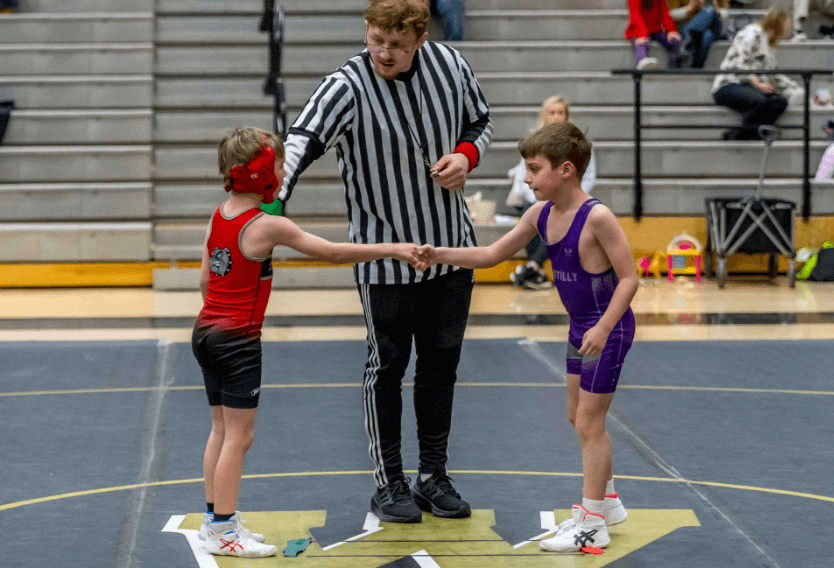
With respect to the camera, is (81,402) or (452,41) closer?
(81,402)

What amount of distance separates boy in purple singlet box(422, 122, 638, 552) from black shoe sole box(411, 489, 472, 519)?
0.35 meters

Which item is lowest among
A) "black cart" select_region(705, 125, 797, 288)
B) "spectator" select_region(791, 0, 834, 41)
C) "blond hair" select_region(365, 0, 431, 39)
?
"black cart" select_region(705, 125, 797, 288)

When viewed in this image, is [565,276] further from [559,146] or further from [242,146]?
[242,146]

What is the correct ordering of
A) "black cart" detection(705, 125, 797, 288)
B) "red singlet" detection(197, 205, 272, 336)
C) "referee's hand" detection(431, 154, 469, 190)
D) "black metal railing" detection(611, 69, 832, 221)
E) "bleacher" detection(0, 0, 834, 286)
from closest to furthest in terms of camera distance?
"red singlet" detection(197, 205, 272, 336) < "referee's hand" detection(431, 154, 469, 190) < "black cart" detection(705, 125, 797, 288) < "black metal railing" detection(611, 69, 832, 221) < "bleacher" detection(0, 0, 834, 286)

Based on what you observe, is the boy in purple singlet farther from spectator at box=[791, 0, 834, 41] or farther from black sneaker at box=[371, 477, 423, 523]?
spectator at box=[791, 0, 834, 41]

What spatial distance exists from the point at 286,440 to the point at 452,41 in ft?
24.7

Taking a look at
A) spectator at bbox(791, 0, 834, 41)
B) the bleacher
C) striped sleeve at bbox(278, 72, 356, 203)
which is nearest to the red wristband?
striped sleeve at bbox(278, 72, 356, 203)

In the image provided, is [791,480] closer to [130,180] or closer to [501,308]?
[501,308]

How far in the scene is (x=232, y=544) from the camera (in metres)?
3.26

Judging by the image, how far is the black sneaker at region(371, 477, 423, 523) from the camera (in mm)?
3564

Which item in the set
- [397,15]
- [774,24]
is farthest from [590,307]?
[774,24]

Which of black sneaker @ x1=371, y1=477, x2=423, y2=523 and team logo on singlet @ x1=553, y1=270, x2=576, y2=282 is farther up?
team logo on singlet @ x1=553, y1=270, x2=576, y2=282

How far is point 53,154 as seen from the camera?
10672 mm

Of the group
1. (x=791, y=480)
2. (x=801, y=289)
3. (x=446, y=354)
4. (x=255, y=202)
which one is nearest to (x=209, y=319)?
(x=255, y=202)
